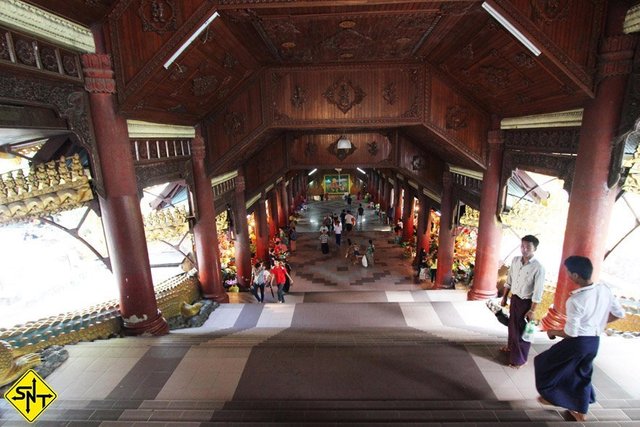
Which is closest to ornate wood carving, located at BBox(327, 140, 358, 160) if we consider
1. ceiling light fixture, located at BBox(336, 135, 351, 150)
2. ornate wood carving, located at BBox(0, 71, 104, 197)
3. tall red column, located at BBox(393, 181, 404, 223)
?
ceiling light fixture, located at BBox(336, 135, 351, 150)

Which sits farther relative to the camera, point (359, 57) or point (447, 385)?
point (359, 57)

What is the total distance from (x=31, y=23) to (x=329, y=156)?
8339mm

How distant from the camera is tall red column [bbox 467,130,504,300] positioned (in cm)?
751

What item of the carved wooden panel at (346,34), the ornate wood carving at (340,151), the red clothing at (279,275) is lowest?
the red clothing at (279,275)

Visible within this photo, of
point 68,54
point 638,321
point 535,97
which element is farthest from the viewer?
point 535,97

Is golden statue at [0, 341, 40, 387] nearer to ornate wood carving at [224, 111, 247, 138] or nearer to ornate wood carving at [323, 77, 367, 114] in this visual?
ornate wood carving at [224, 111, 247, 138]

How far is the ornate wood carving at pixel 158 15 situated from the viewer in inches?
172

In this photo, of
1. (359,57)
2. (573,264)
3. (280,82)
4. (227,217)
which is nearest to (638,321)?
(573,264)

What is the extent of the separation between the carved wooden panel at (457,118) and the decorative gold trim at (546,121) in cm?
48

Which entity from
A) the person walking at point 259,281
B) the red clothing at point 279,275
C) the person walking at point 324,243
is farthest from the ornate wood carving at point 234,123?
the person walking at point 324,243

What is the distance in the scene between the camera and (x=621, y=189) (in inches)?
182

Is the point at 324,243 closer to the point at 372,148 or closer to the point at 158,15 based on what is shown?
the point at 372,148

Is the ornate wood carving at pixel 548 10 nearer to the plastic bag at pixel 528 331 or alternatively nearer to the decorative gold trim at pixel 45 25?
the plastic bag at pixel 528 331

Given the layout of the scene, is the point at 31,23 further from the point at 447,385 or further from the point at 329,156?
the point at 329,156
